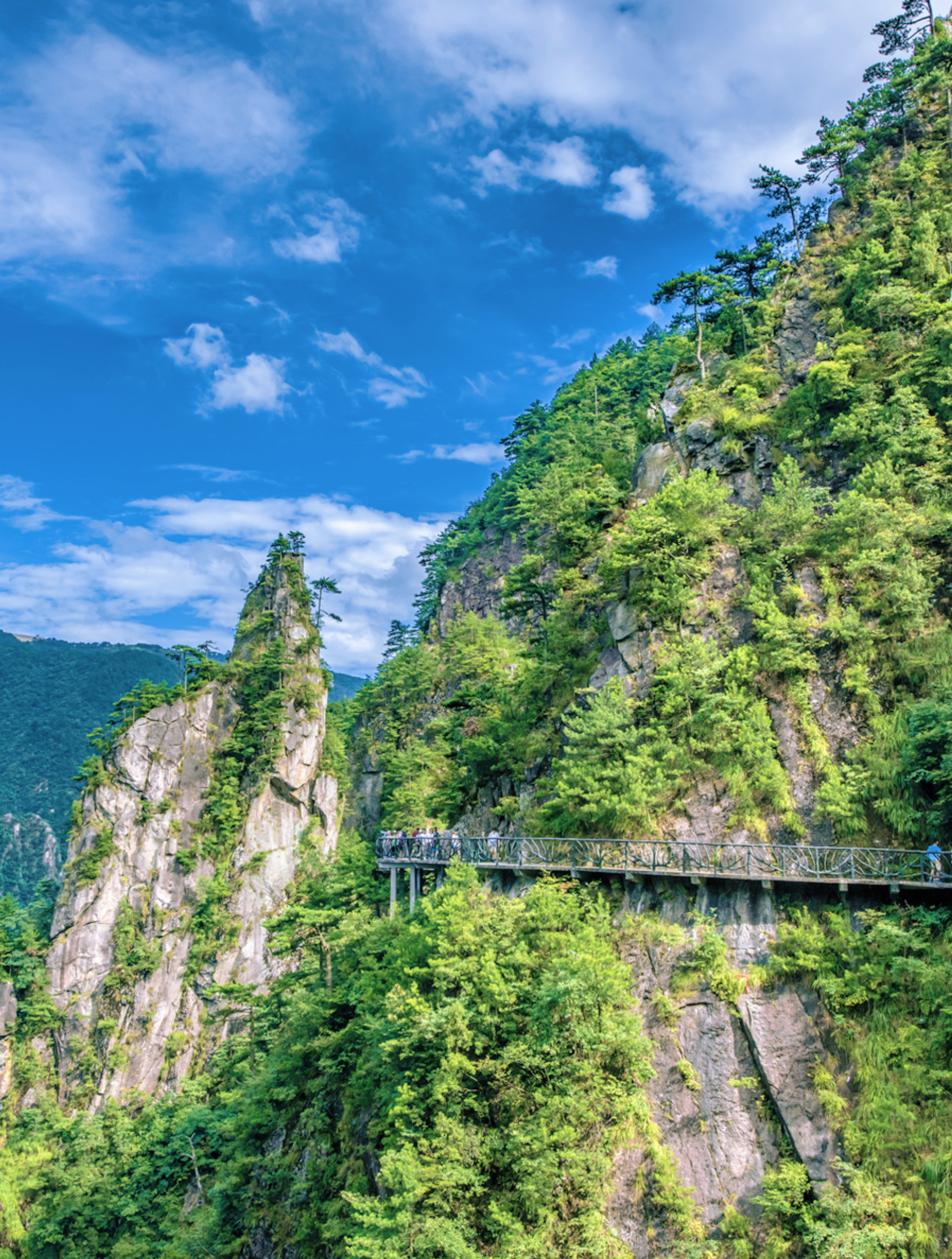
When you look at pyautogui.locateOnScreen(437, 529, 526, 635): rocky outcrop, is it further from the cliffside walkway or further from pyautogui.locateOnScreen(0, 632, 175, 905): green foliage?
pyautogui.locateOnScreen(0, 632, 175, 905): green foliage

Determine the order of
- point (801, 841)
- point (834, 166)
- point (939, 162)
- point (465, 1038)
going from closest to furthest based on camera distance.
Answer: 1. point (465, 1038)
2. point (801, 841)
3. point (939, 162)
4. point (834, 166)

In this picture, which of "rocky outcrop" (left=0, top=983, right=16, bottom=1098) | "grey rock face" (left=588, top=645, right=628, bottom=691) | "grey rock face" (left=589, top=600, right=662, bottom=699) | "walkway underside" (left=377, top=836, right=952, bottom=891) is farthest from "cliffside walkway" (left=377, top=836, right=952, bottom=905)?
"rocky outcrop" (left=0, top=983, right=16, bottom=1098)

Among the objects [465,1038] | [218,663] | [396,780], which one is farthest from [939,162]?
[218,663]

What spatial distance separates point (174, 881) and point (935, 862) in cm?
5432

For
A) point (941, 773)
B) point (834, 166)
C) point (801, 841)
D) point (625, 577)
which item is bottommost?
point (801, 841)

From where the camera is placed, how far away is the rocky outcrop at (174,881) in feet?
175

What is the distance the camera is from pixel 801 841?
18.6 m

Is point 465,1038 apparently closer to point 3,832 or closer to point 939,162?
point 939,162

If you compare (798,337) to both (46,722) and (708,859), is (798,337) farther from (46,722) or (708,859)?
(46,722)

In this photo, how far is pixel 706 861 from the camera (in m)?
18.9

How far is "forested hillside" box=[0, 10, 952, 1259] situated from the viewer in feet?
50.4

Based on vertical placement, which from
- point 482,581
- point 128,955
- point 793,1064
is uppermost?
point 482,581

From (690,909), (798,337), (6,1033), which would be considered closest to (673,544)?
(690,909)

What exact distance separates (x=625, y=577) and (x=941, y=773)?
11661mm
